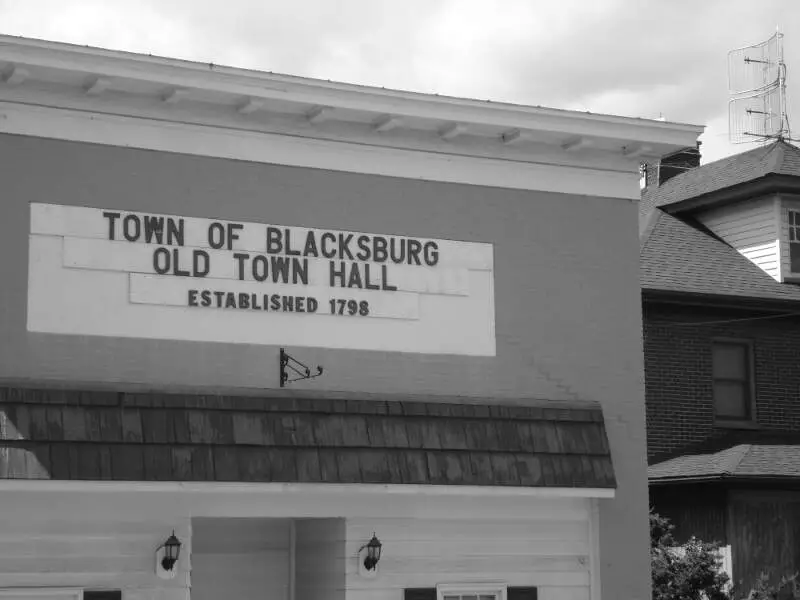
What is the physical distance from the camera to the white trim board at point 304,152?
14508 mm

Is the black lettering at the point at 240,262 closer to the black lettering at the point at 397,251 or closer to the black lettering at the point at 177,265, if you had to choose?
the black lettering at the point at 177,265

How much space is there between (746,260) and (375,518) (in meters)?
11.8

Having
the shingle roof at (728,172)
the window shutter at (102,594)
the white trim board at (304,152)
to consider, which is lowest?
the window shutter at (102,594)

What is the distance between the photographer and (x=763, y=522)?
866 inches

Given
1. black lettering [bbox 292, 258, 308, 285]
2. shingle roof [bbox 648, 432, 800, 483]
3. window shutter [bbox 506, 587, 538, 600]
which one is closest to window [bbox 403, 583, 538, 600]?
window shutter [bbox 506, 587, 538, 600]

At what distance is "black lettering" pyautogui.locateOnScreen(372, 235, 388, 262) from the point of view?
51.9 feet

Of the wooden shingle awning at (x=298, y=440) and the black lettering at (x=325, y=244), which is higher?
the black lettering at (x=325, y=244)

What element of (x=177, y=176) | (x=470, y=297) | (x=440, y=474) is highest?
(x=177, y=176)

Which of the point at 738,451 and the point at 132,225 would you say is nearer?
the point at 132,225

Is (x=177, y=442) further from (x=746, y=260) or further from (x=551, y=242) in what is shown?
(x=746, y=260)

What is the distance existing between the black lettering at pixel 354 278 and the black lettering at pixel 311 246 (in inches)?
17.2

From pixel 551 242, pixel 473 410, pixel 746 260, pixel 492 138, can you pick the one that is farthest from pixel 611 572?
pixel 746 260

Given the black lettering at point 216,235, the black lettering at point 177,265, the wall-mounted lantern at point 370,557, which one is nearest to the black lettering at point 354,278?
the black lettering at point 216,235

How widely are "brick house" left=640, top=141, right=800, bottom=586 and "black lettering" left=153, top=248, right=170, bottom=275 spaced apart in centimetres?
986
